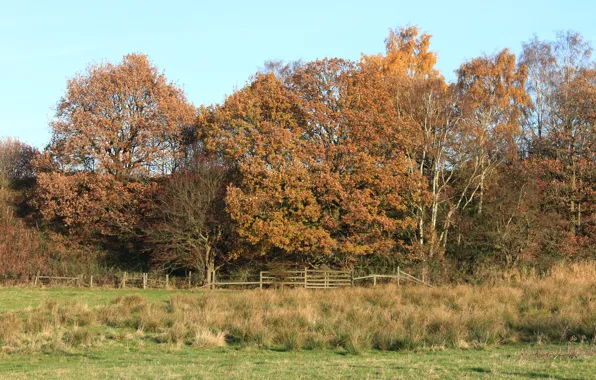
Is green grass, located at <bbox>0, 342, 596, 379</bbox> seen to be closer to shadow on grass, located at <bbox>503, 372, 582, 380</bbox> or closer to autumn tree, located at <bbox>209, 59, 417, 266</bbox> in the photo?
shadow on grass, located at <bbox>503, 372, 582, 380</bbox>

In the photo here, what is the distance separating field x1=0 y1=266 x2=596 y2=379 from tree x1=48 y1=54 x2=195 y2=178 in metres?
21.9

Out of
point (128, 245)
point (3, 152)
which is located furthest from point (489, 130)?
point (3, 152)

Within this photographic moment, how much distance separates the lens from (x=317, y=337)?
1647cm

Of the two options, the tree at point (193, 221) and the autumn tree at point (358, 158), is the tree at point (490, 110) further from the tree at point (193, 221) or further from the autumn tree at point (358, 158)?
the tree at point (193, 221)

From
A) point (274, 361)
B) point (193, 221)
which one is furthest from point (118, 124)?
point (274, 361)

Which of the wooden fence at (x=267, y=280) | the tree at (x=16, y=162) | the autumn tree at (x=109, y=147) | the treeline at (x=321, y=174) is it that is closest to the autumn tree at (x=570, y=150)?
the treeline at (x=321, y=174)

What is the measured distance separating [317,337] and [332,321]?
243cm

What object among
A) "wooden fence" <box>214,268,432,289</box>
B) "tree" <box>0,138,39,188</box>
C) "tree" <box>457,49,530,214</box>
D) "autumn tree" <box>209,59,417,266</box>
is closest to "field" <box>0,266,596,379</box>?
"wooden fence" <box>214,268,432,289</box>

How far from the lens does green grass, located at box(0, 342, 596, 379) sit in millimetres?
11172

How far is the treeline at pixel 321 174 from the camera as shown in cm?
3834

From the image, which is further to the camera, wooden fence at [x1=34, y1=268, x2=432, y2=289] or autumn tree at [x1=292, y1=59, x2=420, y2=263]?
autumn tree at [x1=292, y1=59, x2=420, y2=263]

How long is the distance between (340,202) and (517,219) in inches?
446

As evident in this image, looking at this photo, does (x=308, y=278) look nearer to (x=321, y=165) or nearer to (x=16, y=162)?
(x=321, y=165)

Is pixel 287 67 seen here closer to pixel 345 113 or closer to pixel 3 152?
pixel 345 113
